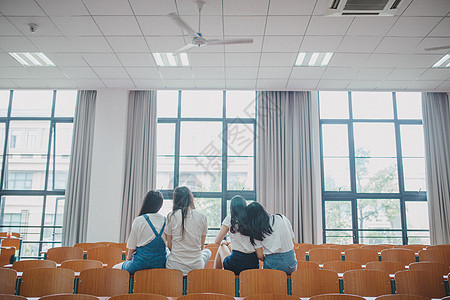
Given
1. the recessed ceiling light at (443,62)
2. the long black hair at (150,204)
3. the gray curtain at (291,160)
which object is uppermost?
the recessed ceiling light at (443,62)

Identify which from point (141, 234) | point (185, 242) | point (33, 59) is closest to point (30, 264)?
point (141, 234)

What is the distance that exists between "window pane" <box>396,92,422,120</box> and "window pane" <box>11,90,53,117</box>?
8.56 meters

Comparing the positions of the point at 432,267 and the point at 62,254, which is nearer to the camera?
the point at 432,267

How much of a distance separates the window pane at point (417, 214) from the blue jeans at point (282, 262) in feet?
17.6

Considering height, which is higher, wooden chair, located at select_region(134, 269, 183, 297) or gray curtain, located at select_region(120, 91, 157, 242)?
gray curtain, located at select_region(120, 91, 157, 242)

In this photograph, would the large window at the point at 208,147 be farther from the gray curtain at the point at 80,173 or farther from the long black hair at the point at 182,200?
the long black hair at the point at 182,200

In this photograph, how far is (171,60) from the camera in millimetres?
5887

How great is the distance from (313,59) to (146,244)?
450 centimetres

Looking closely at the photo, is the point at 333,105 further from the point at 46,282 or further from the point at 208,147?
the point at 46,282

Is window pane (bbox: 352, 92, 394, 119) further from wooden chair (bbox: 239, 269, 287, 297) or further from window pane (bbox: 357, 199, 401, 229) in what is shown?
wooden chair (bbox: 239, 269, 287, 297)

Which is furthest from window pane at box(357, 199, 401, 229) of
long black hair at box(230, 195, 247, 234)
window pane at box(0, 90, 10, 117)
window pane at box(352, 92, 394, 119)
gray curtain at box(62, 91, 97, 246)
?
window pane at box(0, 90, 10, 117)

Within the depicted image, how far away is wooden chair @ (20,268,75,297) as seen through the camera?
2771 mm

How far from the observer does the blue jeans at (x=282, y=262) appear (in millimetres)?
3168

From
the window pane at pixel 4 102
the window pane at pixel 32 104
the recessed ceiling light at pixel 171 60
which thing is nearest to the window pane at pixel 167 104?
the recessed ceiling light at pixel 171 60
